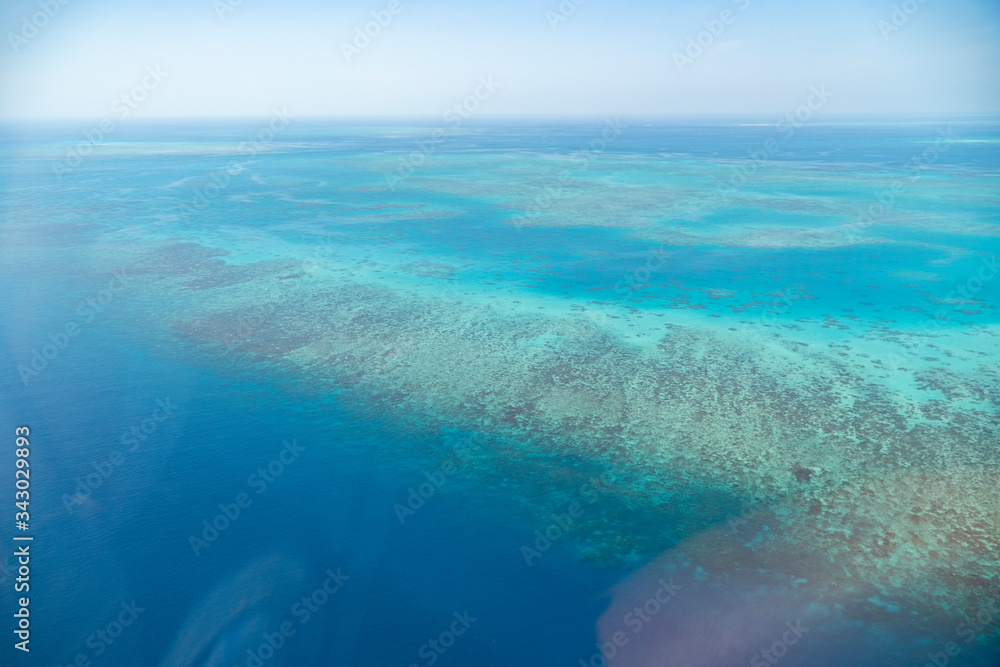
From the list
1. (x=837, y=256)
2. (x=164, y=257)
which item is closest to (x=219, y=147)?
(x=164, y=257)

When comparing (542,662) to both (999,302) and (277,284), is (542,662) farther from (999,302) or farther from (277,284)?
(999,302)
